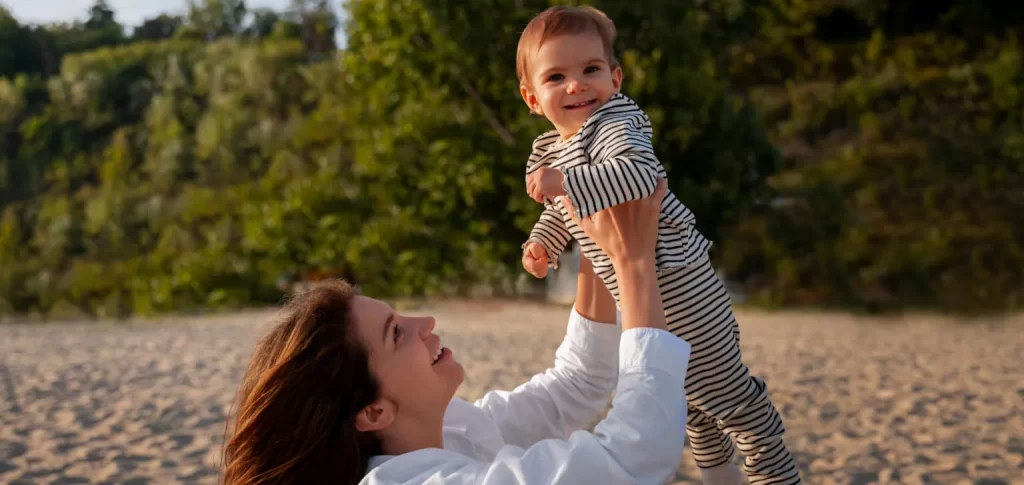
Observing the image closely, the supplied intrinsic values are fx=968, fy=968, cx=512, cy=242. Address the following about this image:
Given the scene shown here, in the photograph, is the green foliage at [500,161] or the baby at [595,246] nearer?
the baby at [595,246]

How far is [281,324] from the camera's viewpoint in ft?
5.96

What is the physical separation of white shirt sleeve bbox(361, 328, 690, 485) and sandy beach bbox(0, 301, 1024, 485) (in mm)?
664

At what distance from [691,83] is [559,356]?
35.8 ft

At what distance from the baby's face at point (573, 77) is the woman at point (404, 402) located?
0.33 meters

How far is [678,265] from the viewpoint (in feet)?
6.63

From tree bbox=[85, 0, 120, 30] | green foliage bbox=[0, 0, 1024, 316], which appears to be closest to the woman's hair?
green foliage bbox=[0, 0, 1024, 316]

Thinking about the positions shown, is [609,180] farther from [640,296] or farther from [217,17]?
[217,17]

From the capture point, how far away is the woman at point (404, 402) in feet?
5.08

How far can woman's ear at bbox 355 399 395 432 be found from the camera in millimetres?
1753

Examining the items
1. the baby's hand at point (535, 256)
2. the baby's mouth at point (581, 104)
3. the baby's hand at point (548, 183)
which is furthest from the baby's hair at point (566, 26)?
the baby's hand at point (535, 256)

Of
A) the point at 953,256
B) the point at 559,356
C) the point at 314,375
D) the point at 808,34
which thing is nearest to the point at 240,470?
the point at 314,375

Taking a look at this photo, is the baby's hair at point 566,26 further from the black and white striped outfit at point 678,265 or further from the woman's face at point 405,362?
the woman's face at point 405,362

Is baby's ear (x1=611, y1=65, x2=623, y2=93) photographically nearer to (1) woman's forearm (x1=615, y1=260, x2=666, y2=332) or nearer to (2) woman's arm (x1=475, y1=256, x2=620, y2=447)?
(2) woman's arm (x1=475, y1=256, x2=620, y2=447)

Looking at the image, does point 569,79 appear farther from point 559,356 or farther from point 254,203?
point 254,203
